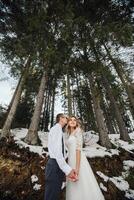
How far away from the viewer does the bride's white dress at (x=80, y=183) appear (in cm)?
438

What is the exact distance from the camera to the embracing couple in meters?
3.83

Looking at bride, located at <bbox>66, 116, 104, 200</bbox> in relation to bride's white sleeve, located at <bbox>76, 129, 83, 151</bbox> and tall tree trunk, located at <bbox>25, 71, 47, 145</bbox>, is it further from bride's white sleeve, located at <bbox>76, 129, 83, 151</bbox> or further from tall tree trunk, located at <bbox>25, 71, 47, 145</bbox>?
tall tree trunk, located at <bbox>25, 71, 47, 145</bbox>

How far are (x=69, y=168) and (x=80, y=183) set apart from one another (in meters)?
0.88

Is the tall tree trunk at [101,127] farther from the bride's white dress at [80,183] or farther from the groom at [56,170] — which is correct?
the groom at [56,170]

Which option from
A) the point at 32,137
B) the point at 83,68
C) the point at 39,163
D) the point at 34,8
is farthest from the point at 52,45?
the point at 39,163

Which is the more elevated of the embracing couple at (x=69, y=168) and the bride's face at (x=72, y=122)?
the bride's face at (x=72, y=122)

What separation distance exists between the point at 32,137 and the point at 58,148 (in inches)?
254

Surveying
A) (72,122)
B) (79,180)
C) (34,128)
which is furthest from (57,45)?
(79,180)

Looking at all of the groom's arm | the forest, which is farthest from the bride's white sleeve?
the forest

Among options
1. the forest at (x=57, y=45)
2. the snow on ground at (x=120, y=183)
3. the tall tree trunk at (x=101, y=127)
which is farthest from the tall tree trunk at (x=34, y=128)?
the snow on ground at (x=120, y=183)

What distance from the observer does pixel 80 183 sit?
4.45 metres

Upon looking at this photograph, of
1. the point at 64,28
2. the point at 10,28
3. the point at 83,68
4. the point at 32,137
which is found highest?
the point at 10,28

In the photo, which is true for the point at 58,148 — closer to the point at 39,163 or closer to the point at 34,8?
the point at 39,163

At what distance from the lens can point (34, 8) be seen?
11391 millimetres
